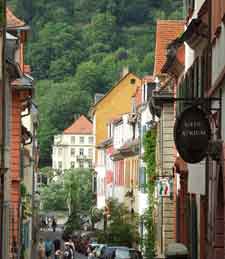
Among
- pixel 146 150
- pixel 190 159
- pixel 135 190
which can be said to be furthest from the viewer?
pixel 135 190

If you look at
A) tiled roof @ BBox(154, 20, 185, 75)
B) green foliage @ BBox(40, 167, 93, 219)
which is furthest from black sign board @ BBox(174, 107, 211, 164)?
green foliage @ BBox(40, 167, 93, 219)

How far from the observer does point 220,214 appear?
20.3m

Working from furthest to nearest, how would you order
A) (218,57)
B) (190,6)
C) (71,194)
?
(71,194), (190,6), (218,57)

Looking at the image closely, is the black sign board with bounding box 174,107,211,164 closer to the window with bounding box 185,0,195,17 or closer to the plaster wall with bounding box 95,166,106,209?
the window with bounding box 185,0,195,17

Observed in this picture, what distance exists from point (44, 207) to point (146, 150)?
91.1m

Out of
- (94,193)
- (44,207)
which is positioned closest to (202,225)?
(94,193)

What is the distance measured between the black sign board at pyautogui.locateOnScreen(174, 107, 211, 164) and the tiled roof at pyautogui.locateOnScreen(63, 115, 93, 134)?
17265 cm

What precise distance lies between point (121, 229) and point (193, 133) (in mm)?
40334

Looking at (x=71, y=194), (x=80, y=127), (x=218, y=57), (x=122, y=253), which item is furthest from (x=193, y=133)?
(x=80, y=127)

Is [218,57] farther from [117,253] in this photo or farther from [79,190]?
[79,190]

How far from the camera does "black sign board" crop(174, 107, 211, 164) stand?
18.0 m

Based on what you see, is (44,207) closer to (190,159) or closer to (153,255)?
(153,255)

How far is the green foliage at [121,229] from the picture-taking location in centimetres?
5797

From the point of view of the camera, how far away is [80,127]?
194 m
